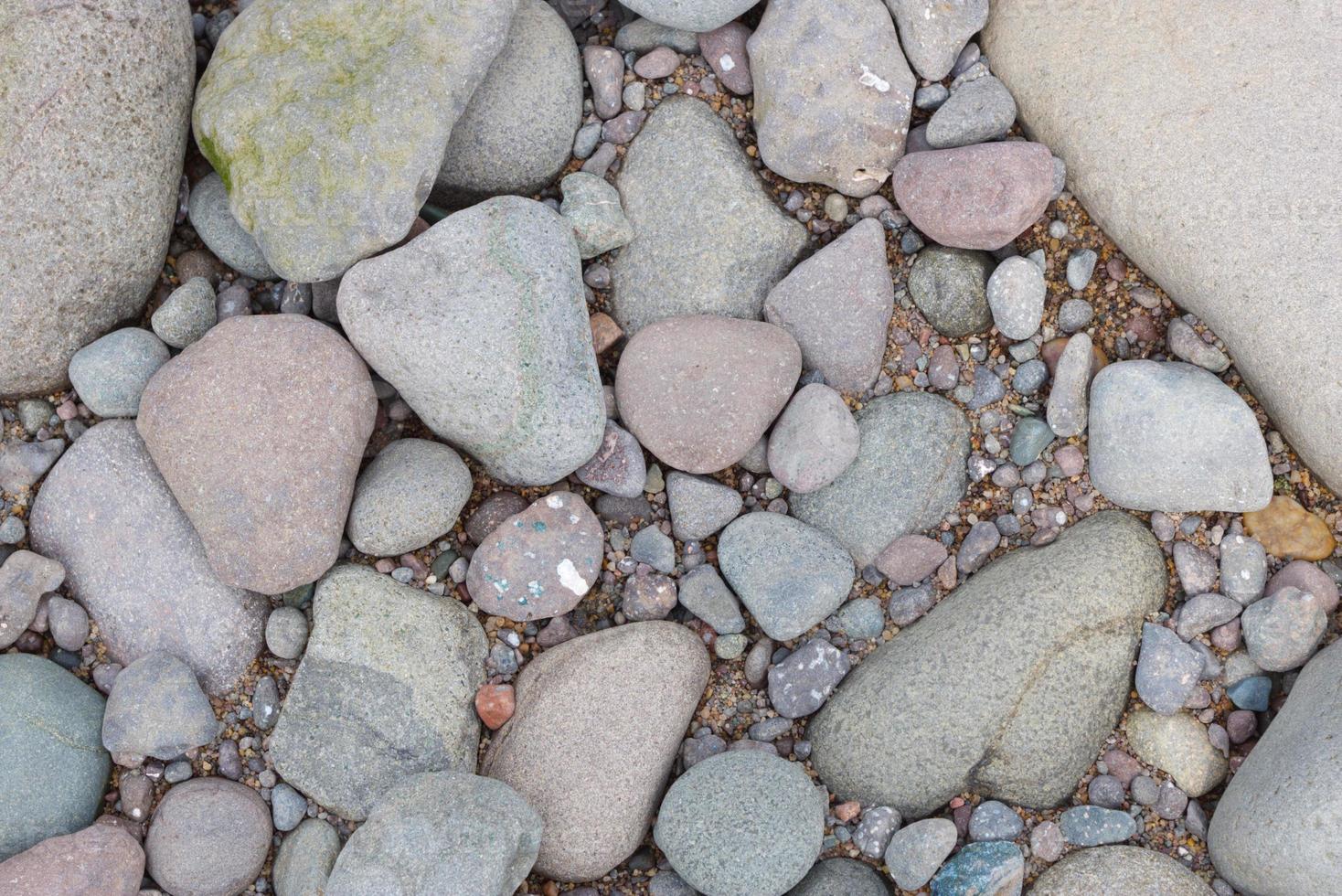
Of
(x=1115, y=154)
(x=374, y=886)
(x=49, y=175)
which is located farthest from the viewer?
(x=1115, y=154)

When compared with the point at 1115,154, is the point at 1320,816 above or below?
below

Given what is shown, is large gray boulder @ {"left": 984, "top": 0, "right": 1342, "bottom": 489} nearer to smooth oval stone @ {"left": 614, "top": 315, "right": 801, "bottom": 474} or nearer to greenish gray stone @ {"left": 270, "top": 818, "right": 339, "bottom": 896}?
smooth oval stone @ {"left": 614, "top": 315, "right": 801, "bottom": 474}

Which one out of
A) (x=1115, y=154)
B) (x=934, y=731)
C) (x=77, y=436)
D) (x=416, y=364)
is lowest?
(x=934, y=731)

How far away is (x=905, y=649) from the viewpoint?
253 cm

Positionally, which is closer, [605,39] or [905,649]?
[905,649]

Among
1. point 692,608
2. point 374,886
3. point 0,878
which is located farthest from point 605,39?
point 0,878

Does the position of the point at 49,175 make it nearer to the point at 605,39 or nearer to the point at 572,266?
the point at 572,266

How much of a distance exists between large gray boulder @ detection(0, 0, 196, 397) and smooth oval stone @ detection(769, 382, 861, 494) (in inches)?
64.1

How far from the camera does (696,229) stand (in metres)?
2.64

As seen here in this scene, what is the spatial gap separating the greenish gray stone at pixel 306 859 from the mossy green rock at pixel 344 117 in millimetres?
1317

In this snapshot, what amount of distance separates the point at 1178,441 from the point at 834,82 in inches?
47.4

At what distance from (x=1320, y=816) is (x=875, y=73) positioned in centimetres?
197

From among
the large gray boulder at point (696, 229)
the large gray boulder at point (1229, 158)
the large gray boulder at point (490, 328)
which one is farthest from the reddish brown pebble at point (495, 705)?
the large gray boulder at point (1229, 158)

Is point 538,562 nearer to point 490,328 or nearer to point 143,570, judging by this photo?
point 490,328
